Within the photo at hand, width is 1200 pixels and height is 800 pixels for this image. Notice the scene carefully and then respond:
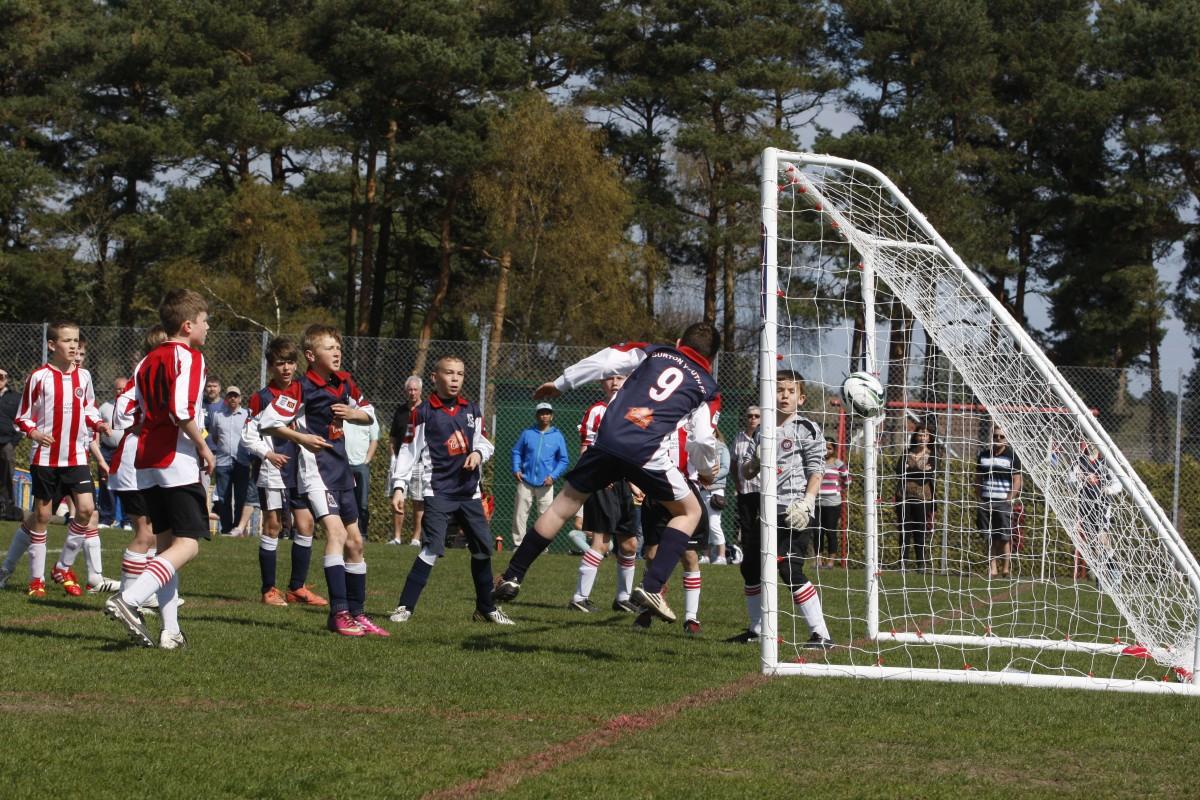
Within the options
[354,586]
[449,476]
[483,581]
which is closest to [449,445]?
[449,476]

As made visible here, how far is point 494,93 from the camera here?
38281 millimetres

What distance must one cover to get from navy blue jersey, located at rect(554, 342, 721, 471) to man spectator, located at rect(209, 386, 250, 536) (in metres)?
11.5

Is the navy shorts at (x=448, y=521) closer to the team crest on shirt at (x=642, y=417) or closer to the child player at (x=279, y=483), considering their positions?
the child player at (x=279, y=483)

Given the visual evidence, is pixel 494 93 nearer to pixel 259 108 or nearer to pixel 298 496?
pixel 259 108

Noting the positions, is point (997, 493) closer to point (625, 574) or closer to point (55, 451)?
point (625, 574)

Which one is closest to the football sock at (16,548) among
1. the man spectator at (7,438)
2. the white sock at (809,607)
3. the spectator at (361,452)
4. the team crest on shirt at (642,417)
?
the team crest on shirt at (642,417)

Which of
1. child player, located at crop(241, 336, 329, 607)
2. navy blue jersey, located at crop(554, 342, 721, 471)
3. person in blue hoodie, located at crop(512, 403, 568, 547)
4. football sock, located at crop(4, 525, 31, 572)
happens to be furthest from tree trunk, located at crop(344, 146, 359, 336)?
navy blue jersey, located at crop(554, 342, 721, 471)

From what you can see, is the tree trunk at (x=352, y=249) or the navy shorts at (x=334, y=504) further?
the tree trunk at (x=352, y=249)

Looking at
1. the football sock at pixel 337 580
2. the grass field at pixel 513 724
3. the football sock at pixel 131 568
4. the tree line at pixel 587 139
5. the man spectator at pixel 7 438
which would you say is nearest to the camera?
the grass field at pixel 513 724

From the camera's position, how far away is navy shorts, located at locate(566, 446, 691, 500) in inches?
310

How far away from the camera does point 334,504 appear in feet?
29.8

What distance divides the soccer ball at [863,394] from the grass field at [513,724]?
1698 mm

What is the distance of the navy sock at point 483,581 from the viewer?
31.2 feet

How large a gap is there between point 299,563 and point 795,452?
13.4ft
